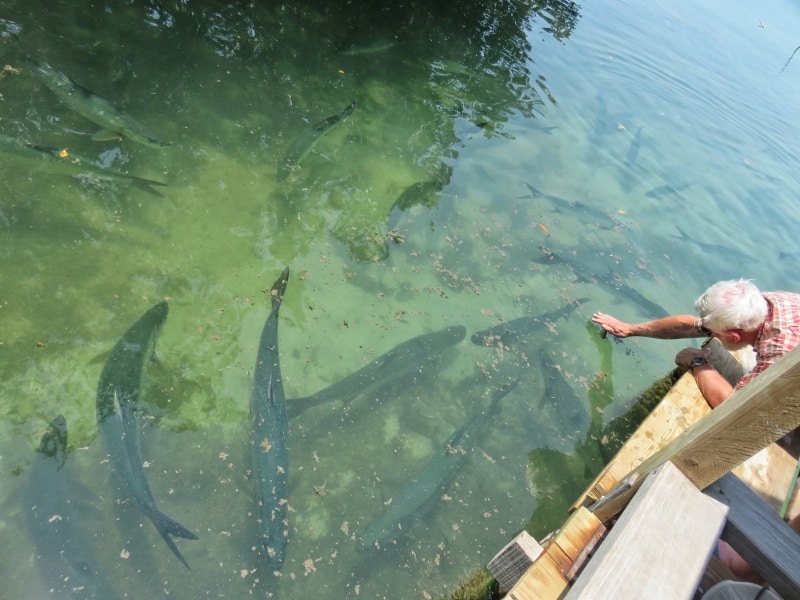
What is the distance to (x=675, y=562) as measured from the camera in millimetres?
1699

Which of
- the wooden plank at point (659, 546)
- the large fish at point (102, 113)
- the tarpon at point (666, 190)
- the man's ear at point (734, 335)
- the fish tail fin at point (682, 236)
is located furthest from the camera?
the tarpon at point (666, 190)

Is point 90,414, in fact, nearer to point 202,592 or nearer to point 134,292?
point 134,292

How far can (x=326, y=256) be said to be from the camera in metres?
4.45

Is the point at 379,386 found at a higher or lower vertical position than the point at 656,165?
lower

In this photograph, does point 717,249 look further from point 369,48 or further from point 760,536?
point 760,536

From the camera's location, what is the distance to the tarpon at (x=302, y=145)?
5078 millimetres

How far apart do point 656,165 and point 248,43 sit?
6.35 metres

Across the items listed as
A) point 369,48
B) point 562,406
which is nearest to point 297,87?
point 369,48

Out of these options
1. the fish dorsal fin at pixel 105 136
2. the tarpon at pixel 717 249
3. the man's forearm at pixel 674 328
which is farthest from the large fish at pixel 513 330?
the fish dorsal fin at pixel 105 136

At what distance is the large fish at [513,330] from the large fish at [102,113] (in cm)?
356

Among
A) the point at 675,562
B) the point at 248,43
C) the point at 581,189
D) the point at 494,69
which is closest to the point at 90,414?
the point at 675,562

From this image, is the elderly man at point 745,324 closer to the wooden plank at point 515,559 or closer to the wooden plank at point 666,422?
the wooden plank at point 666,422

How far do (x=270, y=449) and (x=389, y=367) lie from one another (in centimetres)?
111

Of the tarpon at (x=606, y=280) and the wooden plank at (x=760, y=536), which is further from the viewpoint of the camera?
the tarpon at (x=606, y=280)
